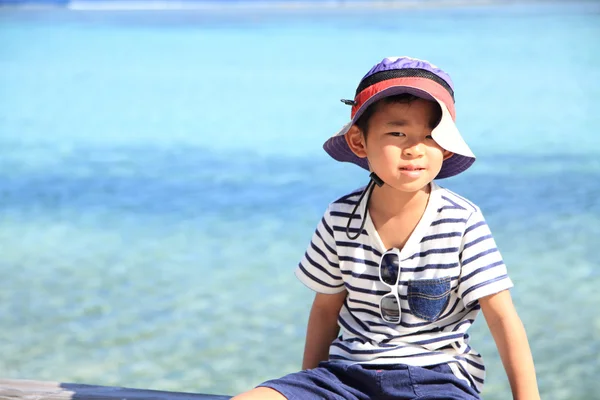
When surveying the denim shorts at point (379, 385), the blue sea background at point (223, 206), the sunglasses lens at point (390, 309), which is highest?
the blue sea background at point (223, 206)

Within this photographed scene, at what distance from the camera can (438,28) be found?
21.0 meters

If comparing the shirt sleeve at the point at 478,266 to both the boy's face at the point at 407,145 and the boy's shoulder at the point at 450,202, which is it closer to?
the boy's shoulder at the point at 450,202

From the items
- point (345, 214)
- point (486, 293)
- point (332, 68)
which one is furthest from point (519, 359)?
point (332, 68)

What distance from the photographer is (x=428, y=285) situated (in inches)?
70.6

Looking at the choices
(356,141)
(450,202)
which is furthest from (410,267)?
(356,141)

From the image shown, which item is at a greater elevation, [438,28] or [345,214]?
[438,28]

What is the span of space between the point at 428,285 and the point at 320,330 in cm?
33

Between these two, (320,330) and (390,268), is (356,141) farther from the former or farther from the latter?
(320,330)

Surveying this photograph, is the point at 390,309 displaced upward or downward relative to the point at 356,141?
downward

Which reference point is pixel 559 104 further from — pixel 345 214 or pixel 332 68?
pixel 345 214

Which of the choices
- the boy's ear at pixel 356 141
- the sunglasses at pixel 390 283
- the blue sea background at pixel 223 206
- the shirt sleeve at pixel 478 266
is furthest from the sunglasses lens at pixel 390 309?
the blue sea background at pixel 223 206

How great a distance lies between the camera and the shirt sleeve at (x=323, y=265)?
6.35 feet

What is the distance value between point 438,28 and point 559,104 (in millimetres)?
11324

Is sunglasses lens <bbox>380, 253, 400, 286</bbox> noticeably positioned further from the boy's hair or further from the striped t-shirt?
the boy's hair
